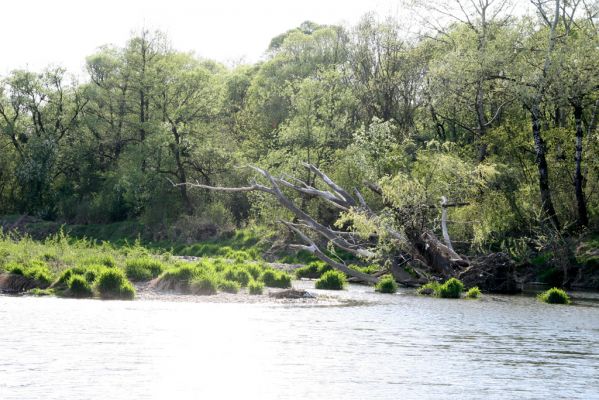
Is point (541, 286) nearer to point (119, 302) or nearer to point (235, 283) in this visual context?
point (235, 283)

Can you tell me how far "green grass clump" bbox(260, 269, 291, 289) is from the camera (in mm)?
32938

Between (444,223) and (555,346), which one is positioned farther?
(444,223)

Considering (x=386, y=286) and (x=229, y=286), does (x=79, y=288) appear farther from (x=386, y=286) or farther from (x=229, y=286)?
(x=386, y=286)

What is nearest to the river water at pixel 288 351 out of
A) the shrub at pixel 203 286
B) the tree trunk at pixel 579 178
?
the shrub at pixel 203 286

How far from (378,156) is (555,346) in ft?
106

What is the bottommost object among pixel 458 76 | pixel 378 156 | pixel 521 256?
pixel 521 256

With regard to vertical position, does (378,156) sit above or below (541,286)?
above

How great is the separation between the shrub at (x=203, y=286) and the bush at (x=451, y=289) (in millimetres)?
8575

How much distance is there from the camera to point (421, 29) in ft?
185

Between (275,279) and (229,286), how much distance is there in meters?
3.50

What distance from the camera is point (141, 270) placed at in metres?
31.2

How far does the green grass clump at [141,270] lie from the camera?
31047mm

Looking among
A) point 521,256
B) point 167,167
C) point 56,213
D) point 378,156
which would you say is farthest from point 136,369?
point 56,213

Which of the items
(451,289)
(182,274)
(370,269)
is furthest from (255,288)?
(370,269)
